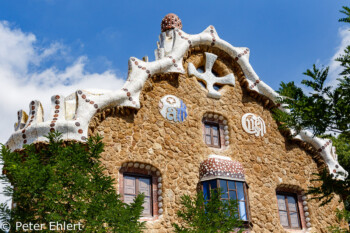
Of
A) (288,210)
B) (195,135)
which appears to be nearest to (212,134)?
(195,135)

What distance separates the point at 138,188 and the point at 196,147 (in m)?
1.63

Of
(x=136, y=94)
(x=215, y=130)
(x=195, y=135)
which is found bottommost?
(x=195, y=135)

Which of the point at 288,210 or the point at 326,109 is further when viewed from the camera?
the point at 288,210

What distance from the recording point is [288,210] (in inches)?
391

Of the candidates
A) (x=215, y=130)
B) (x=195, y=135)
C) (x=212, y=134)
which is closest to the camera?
(x=195, y=135)

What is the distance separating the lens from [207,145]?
9.55 m

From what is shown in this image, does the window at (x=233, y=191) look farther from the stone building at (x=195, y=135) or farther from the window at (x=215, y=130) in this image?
the window at (x=215, y=130)

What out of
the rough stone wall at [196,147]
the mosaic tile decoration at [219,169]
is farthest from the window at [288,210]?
the mosaic tile decoration at [219,169]

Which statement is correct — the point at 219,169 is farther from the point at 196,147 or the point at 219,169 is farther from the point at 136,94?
the point at 136,94

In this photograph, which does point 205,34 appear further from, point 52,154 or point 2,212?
point 2,212

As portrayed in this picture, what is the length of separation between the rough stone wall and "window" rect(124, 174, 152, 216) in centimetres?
29

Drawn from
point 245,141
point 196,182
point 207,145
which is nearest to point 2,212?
point 196,182

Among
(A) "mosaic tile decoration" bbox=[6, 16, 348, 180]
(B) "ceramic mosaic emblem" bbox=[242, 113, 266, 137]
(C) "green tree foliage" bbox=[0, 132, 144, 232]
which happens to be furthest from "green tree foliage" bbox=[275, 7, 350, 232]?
(B) "ceramic mosaic emblem" bbox=[242, 113, 266, 137]

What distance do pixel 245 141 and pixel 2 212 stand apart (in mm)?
5803
